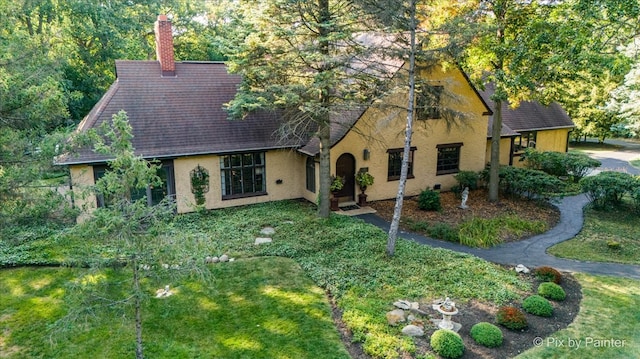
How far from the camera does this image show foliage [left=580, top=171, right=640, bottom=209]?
51.5ft

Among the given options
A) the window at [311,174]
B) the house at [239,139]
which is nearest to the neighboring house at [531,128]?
the house at [239,139]

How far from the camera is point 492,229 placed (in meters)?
14.0

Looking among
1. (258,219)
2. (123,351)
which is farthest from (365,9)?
(123,351)

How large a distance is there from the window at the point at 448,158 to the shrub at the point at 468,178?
711mm

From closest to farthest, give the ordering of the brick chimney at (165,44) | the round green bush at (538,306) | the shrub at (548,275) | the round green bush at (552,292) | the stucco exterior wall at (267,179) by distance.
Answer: the round green bush at (538,306) → the round green bush at (552,292) → the shrub at (548,275) → the stucco exterior wall at (267,179) → the brick chimney at (165,44)

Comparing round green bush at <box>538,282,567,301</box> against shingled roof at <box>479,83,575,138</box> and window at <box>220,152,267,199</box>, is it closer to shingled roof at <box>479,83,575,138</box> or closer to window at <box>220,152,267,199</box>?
window at <box>220,152,267,199</box>

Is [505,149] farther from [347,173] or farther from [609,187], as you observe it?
[347,173]

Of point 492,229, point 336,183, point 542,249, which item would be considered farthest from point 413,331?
point 336,183

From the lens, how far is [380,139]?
1698 cm

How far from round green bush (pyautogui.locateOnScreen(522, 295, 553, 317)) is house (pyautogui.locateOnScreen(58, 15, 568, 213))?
7376 millimetres

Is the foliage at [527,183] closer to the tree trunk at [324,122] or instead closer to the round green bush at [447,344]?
the tree trunk at [324,122]

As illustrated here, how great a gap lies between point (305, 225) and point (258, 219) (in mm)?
1899

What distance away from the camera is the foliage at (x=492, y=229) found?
13242 mm

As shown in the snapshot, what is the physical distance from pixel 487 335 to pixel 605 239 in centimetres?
851
